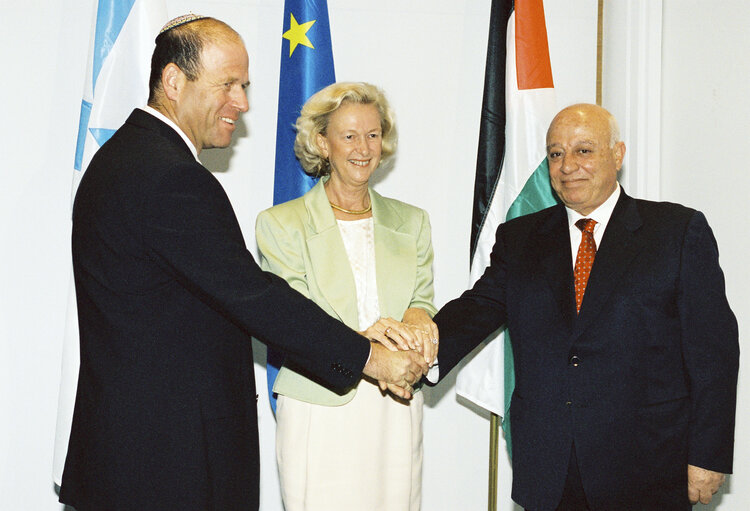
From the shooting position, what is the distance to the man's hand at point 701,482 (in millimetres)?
2271

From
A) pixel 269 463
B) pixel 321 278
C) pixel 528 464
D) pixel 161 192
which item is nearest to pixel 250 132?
pixel 321 278

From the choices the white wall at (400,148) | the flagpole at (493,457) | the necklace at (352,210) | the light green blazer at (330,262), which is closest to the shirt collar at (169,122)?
the light green blazer at (330,262)

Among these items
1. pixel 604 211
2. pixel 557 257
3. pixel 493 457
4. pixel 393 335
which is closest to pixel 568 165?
pixel 604 211

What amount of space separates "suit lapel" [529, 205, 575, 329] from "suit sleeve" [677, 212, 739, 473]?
328 millimetres

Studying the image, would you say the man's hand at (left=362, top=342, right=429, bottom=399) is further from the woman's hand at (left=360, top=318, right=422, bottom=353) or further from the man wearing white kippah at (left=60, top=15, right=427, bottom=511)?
the man wearing white kippah at (left=60, top=15, right=427, bottom=511)

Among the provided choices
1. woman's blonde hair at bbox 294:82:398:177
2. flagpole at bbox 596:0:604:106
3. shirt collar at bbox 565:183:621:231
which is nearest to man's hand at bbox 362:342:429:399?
shirt collar at bbox 565:183:621:231

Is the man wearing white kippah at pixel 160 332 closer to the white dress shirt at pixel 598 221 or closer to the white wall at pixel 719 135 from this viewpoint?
the white dress shirt at pixel 598 221

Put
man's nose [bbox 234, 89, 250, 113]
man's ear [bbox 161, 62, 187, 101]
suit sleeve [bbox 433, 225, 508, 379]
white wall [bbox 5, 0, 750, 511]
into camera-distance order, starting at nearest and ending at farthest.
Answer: man's ear [bbox 161, 62, 187, 101] < man's nose [bbox 234, 89, 250, 113] < suit sleeve [bbox 433, 225, 508, 379] < white wall [bbox 5, 0, 750, 511]

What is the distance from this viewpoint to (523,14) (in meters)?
3.44

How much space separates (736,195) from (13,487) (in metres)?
3.46

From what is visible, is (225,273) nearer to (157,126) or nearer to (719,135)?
(157,126)

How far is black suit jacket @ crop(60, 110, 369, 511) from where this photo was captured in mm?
1925

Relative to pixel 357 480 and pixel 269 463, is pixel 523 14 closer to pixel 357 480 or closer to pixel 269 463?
pixel 357 480

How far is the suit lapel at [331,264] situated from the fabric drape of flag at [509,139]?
0.92m
